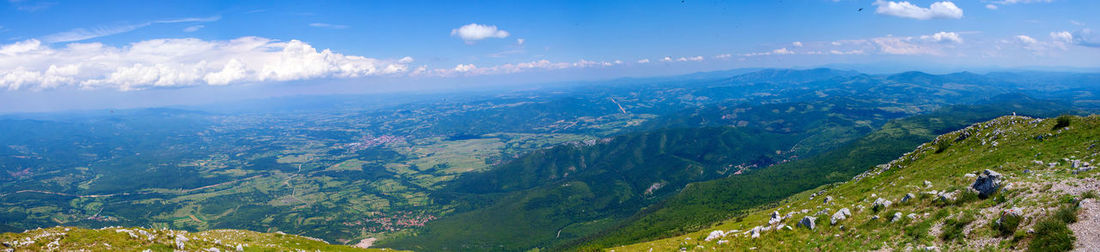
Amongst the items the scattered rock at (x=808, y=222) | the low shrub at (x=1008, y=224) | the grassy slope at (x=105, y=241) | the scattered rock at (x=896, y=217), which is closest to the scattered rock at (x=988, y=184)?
the scattered rock at (x=896, y=217)

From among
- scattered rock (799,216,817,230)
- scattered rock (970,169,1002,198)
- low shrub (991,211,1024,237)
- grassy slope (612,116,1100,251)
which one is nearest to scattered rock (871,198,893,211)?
grassy slope (612,116,1100,251)

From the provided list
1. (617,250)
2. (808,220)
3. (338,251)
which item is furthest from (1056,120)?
(338,251)

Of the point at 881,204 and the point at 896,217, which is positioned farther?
the point at 881,204

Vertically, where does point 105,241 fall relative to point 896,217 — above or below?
below

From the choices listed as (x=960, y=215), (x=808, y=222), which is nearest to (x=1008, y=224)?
(x=960, y=215)

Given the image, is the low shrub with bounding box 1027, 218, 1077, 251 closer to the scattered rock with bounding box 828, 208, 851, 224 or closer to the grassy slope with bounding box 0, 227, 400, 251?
the scattered rock with bounding box 828, 208, 851, 224

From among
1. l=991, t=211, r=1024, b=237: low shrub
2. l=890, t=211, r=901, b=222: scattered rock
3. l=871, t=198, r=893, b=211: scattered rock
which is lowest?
l=871, t=198, r=893, b=211: scattered rock

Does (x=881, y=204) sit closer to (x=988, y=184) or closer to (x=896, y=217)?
(x=896, y=217)

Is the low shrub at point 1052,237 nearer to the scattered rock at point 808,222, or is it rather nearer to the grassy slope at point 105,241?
the scattered rock at point 808,222
